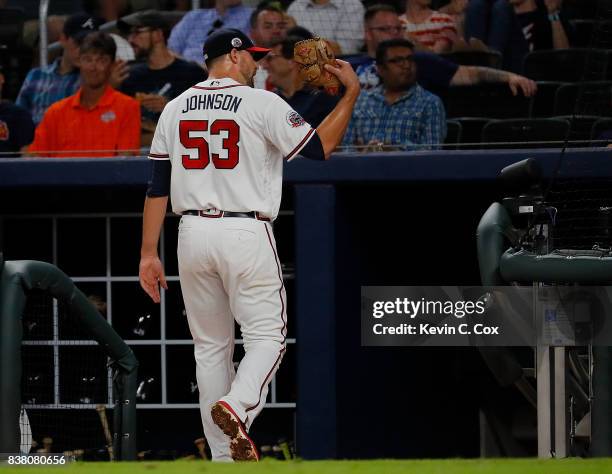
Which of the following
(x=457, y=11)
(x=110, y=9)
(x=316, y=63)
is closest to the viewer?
(x=316, y=63)

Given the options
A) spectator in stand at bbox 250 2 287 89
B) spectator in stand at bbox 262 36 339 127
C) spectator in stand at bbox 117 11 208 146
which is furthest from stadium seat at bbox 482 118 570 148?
spectator in stand at bbox 117 11 208 146

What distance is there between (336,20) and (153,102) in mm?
1355

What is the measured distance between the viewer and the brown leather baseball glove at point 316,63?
4.46 metres

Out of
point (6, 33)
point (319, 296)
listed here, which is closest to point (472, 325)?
point (319, 296)

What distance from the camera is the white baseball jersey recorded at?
421 cm

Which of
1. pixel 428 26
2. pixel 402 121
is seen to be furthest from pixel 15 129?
pixel 428 26

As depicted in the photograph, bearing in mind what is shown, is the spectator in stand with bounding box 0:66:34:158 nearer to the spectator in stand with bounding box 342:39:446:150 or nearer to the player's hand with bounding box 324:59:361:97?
the spectator in stand with bounding box 342:39:446:150

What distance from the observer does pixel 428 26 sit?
7.57 metres

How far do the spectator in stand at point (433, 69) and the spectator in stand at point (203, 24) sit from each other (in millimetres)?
926

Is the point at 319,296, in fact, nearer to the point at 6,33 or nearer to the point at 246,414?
the point at 246,414

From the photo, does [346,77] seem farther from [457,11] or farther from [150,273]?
[457,11]

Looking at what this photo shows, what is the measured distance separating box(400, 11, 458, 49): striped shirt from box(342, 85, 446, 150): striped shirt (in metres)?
1.03

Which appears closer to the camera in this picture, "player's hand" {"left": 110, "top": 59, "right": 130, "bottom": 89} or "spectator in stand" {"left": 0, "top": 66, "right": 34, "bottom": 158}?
"spectator in stand" {"left": 0, "top": 66, "right": 34, "bottom": 158}

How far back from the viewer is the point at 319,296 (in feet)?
19.7
